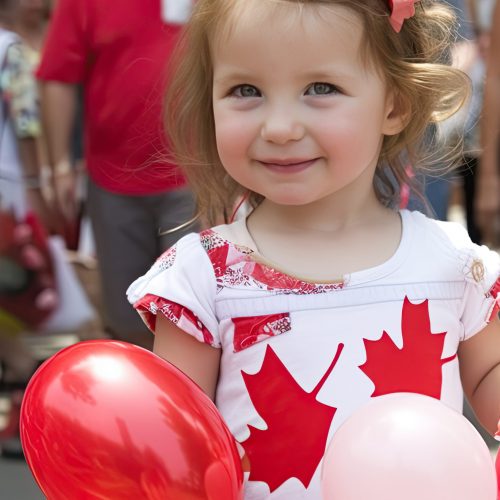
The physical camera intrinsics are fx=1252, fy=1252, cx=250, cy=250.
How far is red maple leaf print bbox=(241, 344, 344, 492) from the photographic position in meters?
1.88

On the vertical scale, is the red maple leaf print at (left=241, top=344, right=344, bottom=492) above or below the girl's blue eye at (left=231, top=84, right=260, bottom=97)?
below

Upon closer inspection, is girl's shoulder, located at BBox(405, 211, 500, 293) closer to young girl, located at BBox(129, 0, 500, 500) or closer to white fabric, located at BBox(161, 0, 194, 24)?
young girl, located at BBox(129, 0, 500, 500)

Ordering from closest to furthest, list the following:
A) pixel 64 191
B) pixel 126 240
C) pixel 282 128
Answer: pixel 282 128
pixel 126 240
pixel 64 191

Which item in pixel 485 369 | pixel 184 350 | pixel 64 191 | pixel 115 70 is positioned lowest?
pixel 64 191

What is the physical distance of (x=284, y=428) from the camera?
1885 millimetres

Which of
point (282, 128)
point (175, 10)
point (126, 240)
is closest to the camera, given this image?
point (282, 128)

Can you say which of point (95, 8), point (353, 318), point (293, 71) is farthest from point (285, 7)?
point (95, 8)

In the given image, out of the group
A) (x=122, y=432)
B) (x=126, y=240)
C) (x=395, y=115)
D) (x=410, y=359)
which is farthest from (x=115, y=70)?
(x=122, y=432)

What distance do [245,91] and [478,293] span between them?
503 mm

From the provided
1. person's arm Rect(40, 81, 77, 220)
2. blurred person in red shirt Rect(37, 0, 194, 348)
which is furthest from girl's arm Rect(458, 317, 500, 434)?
person's arm Rect(40, 81, 77, 220)

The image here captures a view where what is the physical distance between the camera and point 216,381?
199cm

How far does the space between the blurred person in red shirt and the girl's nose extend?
70.9 inches

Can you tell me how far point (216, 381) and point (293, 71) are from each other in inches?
19.9

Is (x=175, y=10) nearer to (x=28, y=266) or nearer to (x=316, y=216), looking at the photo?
(x=28, y=266)
